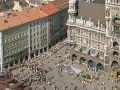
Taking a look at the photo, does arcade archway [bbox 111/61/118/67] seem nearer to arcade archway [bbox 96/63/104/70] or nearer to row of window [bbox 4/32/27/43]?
arcade archway [bbox 96/63/104/70]

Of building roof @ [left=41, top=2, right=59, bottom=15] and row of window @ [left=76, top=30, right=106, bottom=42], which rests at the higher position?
building roof @ [left=41, top=2, right=59, bottom=15]

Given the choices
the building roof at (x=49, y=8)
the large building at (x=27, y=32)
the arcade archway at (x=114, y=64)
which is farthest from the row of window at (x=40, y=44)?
the arcade archway at (x=114, y=64)

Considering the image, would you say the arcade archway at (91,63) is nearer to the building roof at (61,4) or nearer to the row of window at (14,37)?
the row of window at (14,37)

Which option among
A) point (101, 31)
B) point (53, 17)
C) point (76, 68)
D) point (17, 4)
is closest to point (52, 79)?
point (76, 68)

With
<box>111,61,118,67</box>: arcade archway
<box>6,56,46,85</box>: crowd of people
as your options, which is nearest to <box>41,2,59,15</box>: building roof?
<box>6,56,46,85</box>: crowd of people

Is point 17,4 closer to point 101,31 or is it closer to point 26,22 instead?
point 26,22

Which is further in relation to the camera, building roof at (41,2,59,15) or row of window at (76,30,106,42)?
building roof at (41,2,59,15)

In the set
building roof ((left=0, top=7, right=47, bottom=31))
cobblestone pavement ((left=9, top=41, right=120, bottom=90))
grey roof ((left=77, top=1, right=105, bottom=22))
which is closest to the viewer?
cobblestone pavement ((left=9, top=41, right=120, bottom=90))

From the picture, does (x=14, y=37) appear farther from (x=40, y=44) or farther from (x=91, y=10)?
(x=91, y=10)
